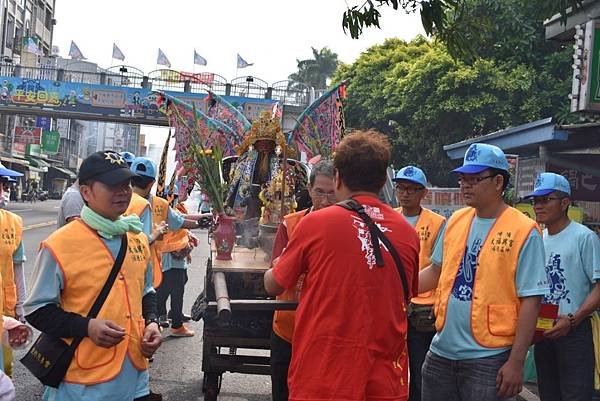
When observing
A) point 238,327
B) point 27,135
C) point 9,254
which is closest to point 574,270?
point 238,327

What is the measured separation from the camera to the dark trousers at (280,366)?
3.96 m

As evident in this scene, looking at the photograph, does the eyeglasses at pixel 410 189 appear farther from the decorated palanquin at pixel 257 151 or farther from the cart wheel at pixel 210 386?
the cart wheel at pixel 210 386

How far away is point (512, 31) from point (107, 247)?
16.2 metres

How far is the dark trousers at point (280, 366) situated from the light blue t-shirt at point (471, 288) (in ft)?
2.60

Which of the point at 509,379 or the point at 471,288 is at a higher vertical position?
the point at 471,288

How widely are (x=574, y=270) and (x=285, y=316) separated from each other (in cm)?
191

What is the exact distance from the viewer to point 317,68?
187ft

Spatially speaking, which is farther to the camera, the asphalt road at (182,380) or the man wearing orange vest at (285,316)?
the asphalt road at (182,380)

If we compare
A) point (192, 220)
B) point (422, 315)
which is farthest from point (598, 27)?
point (192, 220)

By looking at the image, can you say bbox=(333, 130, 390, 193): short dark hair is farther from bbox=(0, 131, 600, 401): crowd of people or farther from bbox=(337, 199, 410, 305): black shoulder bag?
bbox=(337, 199, 410, 305): black shoulder bag

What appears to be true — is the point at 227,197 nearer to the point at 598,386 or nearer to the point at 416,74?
the point at 598,386

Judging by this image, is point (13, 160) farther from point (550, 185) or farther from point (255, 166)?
point (550, 185)

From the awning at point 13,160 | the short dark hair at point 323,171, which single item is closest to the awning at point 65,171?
the awning at point 13,160

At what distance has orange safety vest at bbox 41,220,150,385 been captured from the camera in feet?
10.1
